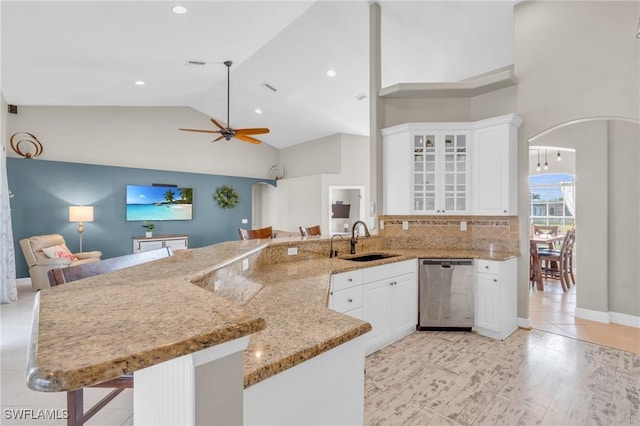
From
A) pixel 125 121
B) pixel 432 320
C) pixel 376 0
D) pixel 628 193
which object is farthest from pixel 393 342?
pixel 125 121

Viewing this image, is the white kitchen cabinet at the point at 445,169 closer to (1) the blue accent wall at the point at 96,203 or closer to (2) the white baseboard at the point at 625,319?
(2) the white baseboard at the point at 625,319

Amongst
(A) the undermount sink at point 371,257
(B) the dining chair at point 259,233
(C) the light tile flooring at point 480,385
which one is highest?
(B) the dining chair at point 259,233

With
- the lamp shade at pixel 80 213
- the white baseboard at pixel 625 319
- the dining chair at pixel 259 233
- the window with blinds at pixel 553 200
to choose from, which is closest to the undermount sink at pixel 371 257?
the dining chair at pixel 259 233

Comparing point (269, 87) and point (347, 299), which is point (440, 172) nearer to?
point (347, 299)

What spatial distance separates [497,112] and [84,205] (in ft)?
25.2

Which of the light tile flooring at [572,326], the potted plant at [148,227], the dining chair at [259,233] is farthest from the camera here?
Answer: the potted plant at [148,227]

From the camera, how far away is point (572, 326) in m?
3.59

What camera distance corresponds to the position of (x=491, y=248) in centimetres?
380

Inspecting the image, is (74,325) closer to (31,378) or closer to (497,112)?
(31,378)

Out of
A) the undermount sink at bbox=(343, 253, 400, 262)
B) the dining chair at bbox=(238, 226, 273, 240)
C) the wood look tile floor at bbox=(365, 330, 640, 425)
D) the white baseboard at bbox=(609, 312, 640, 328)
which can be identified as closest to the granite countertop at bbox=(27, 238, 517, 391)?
the wood look tile floor at bbox=(365, 330, 640, 425)

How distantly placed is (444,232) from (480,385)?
79.2 inches

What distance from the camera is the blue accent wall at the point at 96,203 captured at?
5.88m

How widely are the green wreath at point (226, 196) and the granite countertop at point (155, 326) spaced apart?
7021 millimetres

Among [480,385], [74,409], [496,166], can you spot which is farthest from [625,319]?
[74,409]
